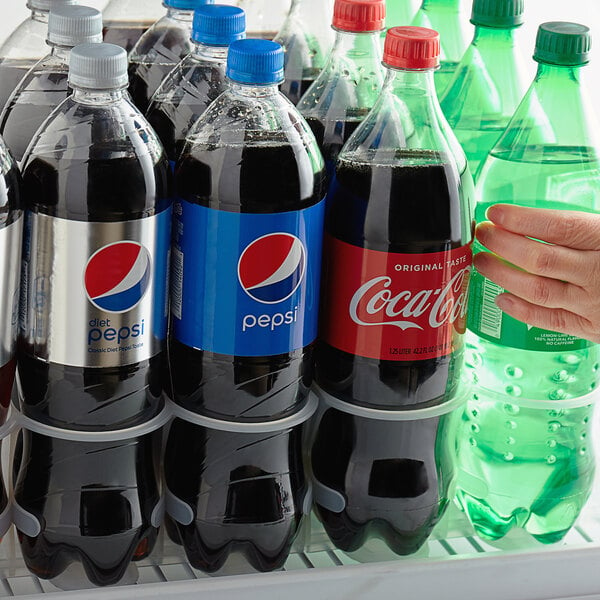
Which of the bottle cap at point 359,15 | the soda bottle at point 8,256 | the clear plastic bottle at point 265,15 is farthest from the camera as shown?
the clear plastic bottle at point 265,15

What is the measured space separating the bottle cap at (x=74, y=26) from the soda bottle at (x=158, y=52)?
0.17 meters

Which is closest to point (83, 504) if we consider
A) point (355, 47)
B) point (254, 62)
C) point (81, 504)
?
point (81, 504)

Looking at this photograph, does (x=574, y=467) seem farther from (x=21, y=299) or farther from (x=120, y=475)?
(x=21, y=299)

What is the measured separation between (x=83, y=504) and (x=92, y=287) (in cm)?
28

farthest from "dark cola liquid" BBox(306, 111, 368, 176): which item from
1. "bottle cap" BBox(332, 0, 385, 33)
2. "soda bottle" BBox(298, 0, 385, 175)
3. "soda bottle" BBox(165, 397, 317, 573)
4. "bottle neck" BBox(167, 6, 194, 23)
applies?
"soda bottle" BBox(165, 397, 317, 573)

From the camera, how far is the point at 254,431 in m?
1.18

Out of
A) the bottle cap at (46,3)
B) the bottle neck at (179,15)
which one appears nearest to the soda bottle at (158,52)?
the bottle neck at (179,15)

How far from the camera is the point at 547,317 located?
1.27 meters

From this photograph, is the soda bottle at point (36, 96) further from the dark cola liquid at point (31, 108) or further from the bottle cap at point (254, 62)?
the bottle cap at point (254, 62)

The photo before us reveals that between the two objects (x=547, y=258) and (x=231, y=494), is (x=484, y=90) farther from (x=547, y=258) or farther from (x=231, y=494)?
(x=231, y=494)

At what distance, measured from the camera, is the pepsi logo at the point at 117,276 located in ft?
3.44

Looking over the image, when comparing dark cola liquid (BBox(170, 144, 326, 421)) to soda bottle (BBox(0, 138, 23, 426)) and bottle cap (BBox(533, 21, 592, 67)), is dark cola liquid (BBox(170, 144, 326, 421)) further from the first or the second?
bottle cap (BBox(533, 21, 592, 67))

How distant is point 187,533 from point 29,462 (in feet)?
0.69

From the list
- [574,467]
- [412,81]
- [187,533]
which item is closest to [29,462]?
[187,533]
